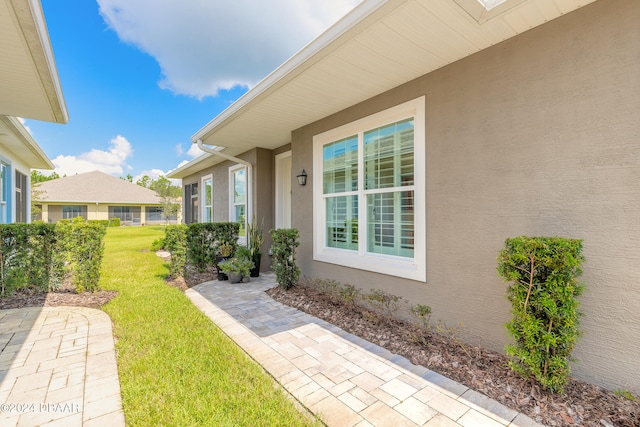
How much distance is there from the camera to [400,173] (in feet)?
12.6

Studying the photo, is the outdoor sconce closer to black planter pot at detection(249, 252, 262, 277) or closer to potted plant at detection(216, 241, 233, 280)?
black planter pot at detection(249, 252, 262, 277)

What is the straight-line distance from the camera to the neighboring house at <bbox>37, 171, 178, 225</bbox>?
25.2 meters

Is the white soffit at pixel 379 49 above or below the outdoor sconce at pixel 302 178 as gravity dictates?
above

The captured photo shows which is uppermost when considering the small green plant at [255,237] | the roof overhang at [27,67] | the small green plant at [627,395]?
the roof overhang at [27,67]

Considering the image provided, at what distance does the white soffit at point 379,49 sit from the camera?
236 centimetres

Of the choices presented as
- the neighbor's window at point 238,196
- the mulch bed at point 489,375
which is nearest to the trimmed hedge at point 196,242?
the neighbor's window at point 238,196

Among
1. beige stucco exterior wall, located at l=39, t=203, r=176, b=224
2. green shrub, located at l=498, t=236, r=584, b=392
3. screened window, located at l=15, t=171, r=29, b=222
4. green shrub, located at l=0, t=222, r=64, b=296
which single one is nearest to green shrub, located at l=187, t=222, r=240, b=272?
green shrub, located at l=0, t=222, r=64, b=296

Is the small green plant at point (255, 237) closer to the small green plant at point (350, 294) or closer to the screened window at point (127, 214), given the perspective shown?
the small green plant at point (350, 294)

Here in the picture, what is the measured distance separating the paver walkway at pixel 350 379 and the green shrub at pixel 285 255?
1101 mm

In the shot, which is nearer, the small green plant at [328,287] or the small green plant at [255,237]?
the small green plant at [328,287]

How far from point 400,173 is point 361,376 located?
2495 mm

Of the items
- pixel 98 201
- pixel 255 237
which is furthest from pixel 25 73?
pixel 98 201

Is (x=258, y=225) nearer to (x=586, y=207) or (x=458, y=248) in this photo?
(x=458, y=248)

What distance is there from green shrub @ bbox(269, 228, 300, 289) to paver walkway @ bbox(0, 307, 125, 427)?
253 cm
